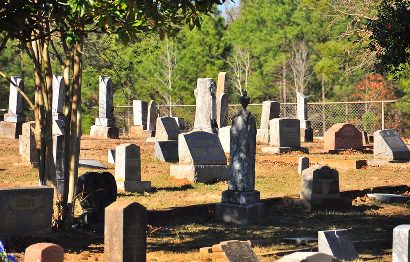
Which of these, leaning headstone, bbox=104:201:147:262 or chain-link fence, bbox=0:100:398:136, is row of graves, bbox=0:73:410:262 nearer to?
leaning headstone, bbox=104:201:147:262

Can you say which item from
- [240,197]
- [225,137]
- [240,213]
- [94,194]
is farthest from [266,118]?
[94,194]

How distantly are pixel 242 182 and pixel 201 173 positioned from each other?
5.04 meters

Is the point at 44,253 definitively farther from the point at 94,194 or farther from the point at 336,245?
the point at 94,194

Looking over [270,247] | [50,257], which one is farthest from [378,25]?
[50,257]

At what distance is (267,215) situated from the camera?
671 inches

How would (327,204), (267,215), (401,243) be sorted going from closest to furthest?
1. (401,243)
2. (267,215)
3. (327,204)

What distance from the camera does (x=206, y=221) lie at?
16328mm

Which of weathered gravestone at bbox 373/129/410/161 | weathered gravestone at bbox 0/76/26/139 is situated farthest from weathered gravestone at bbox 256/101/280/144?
weathered gravestone at bbox 0/76/26/139

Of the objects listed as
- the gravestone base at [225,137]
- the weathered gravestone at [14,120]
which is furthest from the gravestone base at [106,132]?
the gravestone base at [225,137]

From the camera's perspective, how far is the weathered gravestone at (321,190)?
17656 mm

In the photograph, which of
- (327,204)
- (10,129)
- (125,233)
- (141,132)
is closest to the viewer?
(125,233)

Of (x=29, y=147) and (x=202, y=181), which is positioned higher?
(x=29, y=147)

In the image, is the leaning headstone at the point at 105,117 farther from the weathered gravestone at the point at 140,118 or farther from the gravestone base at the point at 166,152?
the gravestone base at the point at 166,152

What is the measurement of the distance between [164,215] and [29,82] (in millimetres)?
37337
